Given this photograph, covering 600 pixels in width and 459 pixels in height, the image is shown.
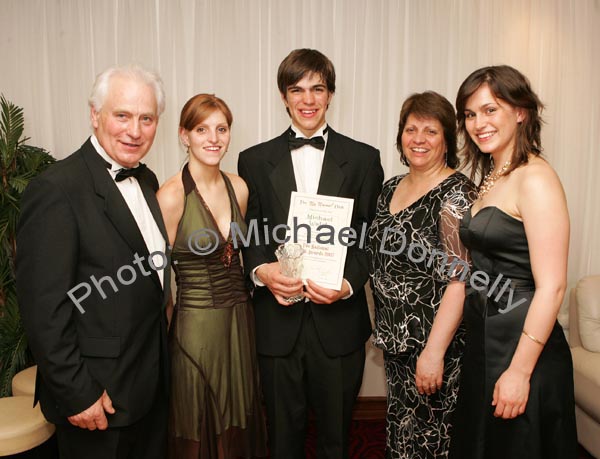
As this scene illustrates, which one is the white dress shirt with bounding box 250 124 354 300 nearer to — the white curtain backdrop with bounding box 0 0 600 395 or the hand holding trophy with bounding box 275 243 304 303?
the hand holding trophy with bounding box 275 243 304 303

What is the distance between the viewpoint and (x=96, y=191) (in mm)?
1822

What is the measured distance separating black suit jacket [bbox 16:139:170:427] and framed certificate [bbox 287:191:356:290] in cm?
73

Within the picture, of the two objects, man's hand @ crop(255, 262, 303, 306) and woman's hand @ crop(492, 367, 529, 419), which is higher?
man's hand @ crop(255, 262, 303, 306)

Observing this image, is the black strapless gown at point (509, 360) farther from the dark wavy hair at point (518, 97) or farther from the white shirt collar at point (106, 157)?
the white shirt collar at point (106, 157)

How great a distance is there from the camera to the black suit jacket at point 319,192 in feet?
7.96

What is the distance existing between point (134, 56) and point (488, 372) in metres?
2.98

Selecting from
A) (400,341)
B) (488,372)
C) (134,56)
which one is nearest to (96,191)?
(400,341)

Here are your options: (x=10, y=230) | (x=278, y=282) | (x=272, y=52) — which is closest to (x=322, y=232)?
(x=278, y=282)

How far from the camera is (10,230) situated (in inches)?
121

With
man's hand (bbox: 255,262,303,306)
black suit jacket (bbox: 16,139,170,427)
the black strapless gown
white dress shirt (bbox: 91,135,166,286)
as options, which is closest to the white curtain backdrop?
man's hand (bbox: 255,262,303,306)

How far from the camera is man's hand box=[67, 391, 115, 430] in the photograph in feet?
5.78

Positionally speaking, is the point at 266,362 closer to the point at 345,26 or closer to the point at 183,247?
the point at 183,247

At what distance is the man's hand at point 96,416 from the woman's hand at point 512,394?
143 cm

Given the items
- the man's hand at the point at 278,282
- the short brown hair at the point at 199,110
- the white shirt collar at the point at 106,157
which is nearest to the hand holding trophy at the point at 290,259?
the man's hand at the point at 278,282
